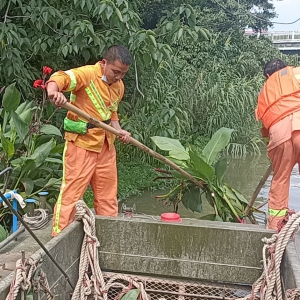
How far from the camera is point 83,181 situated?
10.1 feet

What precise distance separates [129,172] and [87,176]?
3991 millimetres

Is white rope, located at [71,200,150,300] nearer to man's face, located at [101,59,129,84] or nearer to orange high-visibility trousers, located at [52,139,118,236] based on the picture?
orange high-visibility trousers, located at [52,139,118,236]

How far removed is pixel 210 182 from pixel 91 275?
1.38m

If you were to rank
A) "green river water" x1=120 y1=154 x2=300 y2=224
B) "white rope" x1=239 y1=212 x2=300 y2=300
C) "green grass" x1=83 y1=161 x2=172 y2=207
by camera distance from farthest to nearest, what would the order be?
"green grass" x1=83 y1=161 x2=172 y2=207 < "green river water" x1=120 y1=154 x2=300 y2=224 < "white rope" x1=239 y1=212 x2=300 y2=300

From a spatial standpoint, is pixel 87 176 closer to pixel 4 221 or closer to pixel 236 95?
pixel 4 221

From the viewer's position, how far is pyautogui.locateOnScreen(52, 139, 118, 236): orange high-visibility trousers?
9.87 feet

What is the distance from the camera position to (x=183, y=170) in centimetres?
362

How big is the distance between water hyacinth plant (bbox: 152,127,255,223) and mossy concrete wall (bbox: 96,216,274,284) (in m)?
0.92

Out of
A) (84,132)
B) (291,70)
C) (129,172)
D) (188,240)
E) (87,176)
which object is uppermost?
(291,70)

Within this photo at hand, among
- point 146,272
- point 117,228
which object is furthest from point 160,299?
point 117,228

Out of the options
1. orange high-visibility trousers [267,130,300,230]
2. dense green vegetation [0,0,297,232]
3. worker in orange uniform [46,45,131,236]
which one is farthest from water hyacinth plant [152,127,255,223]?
worker in orange uniform [46,45,131,236]

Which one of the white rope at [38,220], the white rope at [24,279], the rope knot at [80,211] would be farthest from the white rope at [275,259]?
the white rope at [38,220]

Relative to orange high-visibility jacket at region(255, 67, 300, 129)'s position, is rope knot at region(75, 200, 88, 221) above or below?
below

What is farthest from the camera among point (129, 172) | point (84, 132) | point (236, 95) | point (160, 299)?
point (236, 95)
